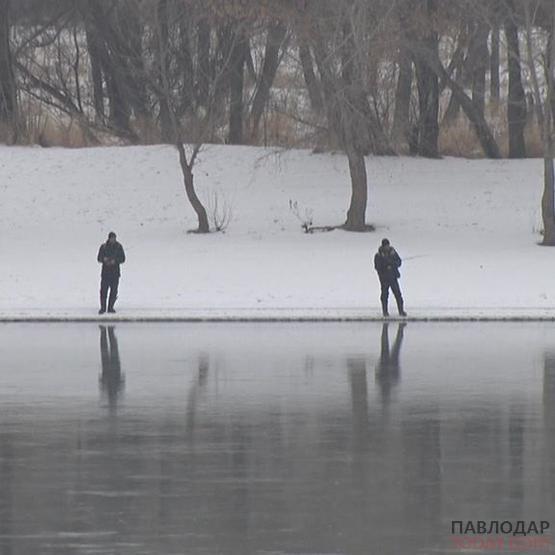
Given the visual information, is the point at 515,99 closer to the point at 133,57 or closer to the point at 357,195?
the point at 357,195

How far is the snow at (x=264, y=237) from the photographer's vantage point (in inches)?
1323

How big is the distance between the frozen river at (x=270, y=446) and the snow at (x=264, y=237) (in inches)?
350

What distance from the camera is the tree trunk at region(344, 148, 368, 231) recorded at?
41.3 m

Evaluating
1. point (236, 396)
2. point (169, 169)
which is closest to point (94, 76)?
point (169, 169)

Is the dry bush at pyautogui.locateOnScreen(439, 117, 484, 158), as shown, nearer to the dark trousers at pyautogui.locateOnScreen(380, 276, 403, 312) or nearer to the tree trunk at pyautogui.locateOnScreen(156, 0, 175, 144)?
the tree trunk at pyautogui.locateOnScreen(156, 0, 175, 144)

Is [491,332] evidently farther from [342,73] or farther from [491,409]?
[342,73]

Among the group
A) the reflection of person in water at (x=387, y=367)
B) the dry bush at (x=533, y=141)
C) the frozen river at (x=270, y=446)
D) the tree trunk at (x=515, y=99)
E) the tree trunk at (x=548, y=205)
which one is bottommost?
the reflection of person in water at (x=387, y=367)

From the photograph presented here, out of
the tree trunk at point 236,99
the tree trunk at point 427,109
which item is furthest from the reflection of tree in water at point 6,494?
the tree trunk at point 236,99

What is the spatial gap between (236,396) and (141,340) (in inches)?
317

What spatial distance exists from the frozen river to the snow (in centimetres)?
888

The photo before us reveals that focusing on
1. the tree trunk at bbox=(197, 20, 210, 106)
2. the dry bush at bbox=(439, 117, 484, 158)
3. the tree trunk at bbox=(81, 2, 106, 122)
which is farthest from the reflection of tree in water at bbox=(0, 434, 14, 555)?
the tree trunk at bbox=(81, 2, 106, 122)

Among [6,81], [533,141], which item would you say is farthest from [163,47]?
[533,141]

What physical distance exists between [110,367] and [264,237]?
20212 mm

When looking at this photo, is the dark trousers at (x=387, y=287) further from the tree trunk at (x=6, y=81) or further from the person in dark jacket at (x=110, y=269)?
the tree trunk at (x=6, y=81)
